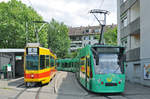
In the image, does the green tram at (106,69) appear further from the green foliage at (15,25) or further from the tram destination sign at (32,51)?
the green foliage at (15,25)

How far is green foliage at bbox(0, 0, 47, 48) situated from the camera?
29969 millimetres

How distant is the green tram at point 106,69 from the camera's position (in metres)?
10.7

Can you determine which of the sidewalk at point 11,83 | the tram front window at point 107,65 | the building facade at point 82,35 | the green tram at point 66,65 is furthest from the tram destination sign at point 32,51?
the building facade at point 82,35

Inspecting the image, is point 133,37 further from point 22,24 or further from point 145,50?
point 22,24

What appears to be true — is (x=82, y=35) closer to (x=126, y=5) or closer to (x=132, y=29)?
(x=126, y=5)

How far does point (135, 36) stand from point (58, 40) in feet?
97.8

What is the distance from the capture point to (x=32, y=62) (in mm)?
14328

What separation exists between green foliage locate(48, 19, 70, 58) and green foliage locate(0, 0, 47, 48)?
17.1m

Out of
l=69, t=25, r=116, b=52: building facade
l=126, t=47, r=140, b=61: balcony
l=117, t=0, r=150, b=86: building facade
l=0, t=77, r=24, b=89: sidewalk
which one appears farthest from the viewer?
l=69, t=25, r=116, b=52: building facade

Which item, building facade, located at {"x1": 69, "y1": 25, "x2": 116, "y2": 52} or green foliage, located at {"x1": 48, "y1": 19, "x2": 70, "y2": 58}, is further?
building facade, located at {"x1": 69, "y1": 25, "x2": 116, "y2": 52}

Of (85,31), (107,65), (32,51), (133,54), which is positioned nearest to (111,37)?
(133,54)

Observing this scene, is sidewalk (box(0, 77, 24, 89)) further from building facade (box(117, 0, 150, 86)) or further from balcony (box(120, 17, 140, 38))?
balcony (box(120, 17, 140, 38))

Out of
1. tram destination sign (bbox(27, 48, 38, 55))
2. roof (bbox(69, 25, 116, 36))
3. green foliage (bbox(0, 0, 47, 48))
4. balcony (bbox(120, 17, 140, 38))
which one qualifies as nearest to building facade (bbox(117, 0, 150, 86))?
balcony (bbox(120, 17, 140, 38))

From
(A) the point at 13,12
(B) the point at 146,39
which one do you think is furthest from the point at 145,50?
(A) the point at 13,12
